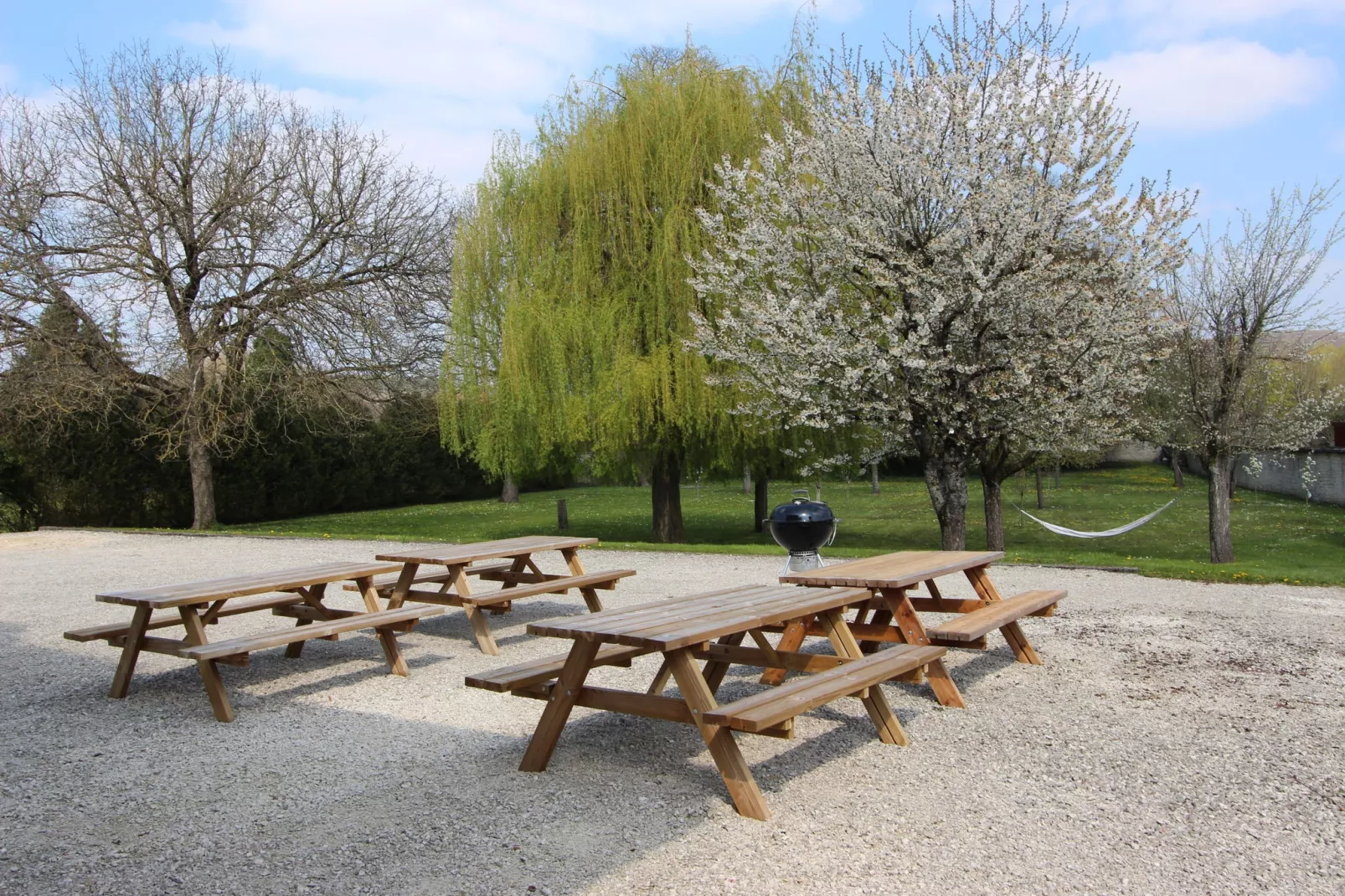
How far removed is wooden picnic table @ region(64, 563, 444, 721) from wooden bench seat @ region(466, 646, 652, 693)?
5.48 feet

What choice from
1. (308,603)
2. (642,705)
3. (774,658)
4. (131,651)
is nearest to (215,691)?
(131,651)

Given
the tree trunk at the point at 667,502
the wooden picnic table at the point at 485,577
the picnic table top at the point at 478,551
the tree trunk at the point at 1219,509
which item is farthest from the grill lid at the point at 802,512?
the tree trunk at the point at 1219,509

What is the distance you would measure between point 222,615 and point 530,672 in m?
3.24

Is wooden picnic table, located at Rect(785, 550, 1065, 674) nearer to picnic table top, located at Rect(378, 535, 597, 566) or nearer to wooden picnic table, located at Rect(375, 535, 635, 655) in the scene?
wooden picnic table, located at Rect(375, 535, 635, 655)

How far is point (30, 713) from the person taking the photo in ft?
18.3

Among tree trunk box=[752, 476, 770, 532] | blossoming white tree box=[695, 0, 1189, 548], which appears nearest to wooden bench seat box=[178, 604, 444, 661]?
blossoming white tree box=[695, 0, 1189, 548]

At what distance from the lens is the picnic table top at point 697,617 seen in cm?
395

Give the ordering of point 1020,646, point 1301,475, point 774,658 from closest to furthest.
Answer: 1. point 774,658
2. point 1020,646
3. point 1301,475

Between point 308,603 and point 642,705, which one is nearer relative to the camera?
point 642,705

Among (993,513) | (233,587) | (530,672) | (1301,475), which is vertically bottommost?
(1301,475)

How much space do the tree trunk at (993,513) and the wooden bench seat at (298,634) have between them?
10.6 m

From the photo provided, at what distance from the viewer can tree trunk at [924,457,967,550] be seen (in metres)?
12.6

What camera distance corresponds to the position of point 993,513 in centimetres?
1520

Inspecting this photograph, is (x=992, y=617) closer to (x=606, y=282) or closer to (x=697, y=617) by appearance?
(x=697, y=617)
